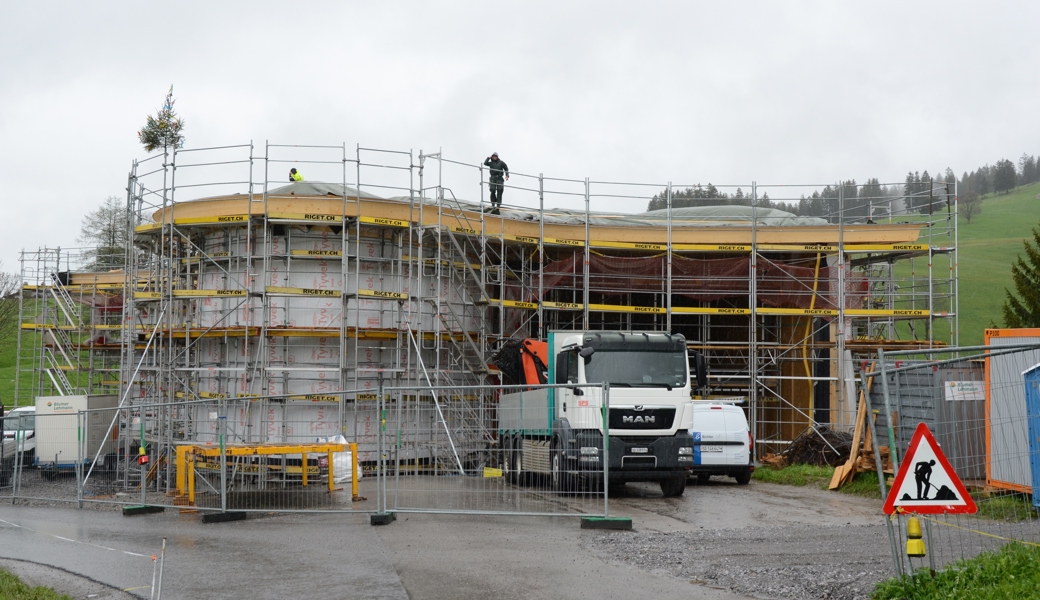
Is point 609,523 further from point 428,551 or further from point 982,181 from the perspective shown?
point 982,181

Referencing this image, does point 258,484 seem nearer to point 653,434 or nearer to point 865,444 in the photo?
point 653,434

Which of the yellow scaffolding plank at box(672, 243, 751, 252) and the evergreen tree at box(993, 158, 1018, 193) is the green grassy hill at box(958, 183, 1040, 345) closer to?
the evergreen tree at box(993, 158, 1018, 193)

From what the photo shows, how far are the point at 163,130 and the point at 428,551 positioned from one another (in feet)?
60.4

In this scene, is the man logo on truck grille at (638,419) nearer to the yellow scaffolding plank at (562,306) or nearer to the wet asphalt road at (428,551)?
the wet asphalt road at (428,551)

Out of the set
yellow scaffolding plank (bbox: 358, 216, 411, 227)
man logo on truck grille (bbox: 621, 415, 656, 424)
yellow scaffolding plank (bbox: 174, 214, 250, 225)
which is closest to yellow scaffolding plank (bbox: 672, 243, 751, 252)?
yellow scaffolding plank (bbox: 358, 216, 411, 227)

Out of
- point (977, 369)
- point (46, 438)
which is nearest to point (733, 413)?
point (977, 369)

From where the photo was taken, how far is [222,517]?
13.9 m

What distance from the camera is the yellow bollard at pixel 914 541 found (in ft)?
23.8

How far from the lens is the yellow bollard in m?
7.25

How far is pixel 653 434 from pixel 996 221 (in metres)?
112

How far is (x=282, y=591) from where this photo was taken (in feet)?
29.0

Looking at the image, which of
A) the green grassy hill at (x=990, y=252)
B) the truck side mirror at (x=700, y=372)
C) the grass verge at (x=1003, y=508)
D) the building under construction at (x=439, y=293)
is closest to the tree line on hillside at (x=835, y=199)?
the building under construction at (x=439, y=293)

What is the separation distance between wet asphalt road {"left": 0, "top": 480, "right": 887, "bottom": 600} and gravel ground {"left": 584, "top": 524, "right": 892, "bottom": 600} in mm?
36

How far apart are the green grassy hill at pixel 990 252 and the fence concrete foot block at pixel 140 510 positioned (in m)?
54.8
